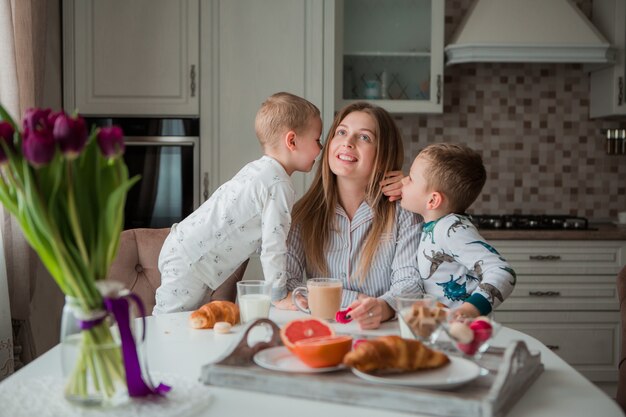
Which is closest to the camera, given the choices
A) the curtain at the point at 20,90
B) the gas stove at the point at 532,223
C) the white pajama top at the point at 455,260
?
the white pajama top at the point at 455,260

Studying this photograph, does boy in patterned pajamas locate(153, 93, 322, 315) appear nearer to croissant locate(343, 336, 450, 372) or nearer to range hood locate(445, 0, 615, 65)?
croissant locate(343, 336, 450, 372)

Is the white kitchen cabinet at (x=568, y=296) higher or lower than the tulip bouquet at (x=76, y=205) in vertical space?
lower

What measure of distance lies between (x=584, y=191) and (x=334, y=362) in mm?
3253

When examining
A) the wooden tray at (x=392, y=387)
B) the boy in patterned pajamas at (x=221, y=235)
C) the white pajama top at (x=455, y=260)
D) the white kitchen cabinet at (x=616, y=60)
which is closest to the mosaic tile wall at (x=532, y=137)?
the white kitchen cabinet at (x=616, y=60)

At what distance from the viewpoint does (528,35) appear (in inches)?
142

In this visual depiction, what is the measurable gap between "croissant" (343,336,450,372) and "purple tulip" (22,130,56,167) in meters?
0.51

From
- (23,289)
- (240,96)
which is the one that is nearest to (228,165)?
(240,96)

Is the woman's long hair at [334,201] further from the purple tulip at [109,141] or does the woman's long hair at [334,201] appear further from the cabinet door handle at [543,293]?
the cabinet door handle at [543,293]

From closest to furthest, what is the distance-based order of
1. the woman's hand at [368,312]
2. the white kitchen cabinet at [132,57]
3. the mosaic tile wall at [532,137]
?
the woman's hand at [368,312], the white kitchen cabinet at [132,57], the mosaic tile wall at [532,137]

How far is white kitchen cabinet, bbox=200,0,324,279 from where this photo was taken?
3.46 m

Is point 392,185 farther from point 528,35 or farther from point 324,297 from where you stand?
point 528,35

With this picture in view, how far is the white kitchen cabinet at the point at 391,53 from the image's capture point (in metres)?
3.67

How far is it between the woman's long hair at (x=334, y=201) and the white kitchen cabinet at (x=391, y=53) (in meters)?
1.59

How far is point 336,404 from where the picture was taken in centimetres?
108
